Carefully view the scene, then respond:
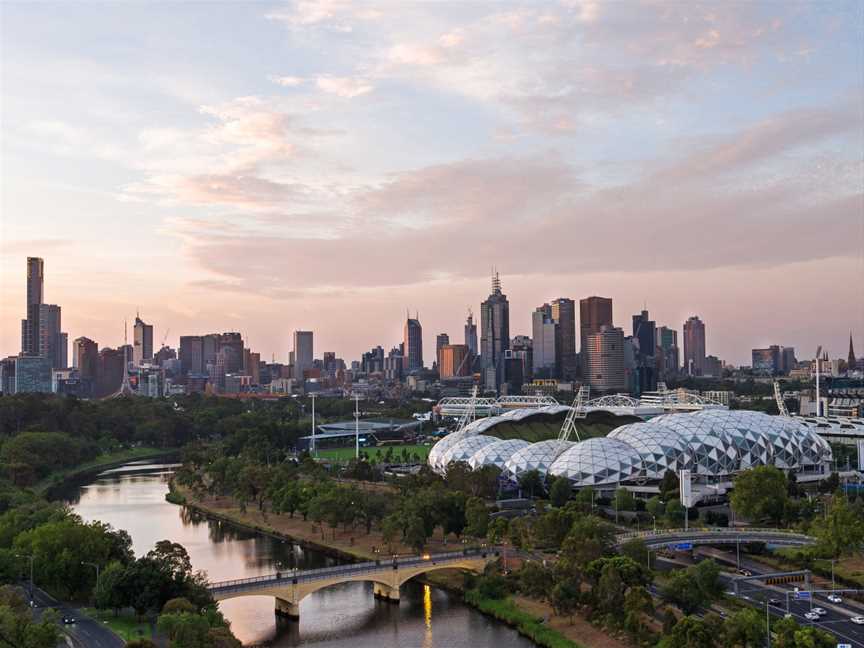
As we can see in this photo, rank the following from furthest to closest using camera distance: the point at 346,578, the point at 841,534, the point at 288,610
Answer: the point at 841,534, the point at 346,578, the point at 288,610

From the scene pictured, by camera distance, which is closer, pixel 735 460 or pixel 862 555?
pixel 862 555

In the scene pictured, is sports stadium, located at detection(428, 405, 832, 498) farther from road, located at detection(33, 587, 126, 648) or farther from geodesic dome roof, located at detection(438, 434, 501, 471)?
road, located at detection(33, 587, 126, 648)

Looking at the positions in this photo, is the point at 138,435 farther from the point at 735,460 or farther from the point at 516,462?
the point at 735,460

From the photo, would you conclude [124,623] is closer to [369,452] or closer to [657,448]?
[657,448]

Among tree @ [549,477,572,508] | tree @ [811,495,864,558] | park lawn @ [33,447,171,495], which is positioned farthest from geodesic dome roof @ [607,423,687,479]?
park lawn @ [33,447,171,495]

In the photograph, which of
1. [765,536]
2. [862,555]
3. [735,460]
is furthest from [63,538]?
[735,460]

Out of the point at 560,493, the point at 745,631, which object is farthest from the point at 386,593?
the point at 560,493
